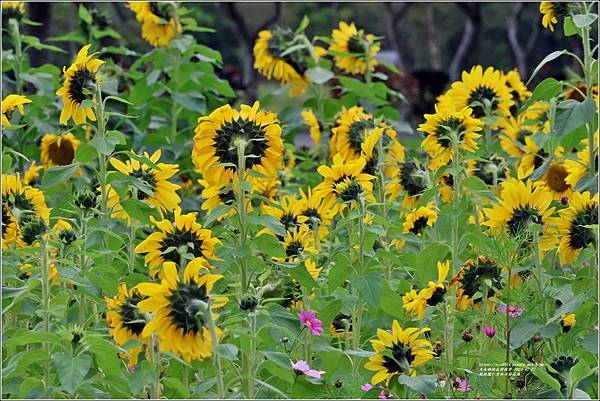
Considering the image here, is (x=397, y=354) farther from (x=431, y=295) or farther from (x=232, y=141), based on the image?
(x=232, y=141)

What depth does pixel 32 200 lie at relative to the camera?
3219 mm

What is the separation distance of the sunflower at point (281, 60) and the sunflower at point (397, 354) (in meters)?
2.79

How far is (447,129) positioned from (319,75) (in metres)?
2.15

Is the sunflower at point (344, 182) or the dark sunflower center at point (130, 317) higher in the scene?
the sunflower at point (344, 182)

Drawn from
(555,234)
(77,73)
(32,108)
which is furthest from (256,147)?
(32,108)

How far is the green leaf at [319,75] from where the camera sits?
16.5 ft

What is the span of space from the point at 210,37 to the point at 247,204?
37.9m

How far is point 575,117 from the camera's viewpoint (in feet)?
9.43

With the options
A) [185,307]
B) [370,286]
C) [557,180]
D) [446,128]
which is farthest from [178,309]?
[557,180]

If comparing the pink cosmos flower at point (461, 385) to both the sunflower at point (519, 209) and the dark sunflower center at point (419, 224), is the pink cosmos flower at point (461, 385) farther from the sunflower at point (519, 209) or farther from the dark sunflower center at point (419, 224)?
the dark sunflower center at point (419, 224)

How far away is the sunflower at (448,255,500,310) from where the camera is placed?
2805 millimetres

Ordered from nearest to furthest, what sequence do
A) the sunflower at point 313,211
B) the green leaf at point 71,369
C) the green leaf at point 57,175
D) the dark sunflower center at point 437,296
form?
the green leaf at point 71,369 < the dark sunflower center at point 437,296 < the green leaf at point 57,175 < the sunflower at point 313,211

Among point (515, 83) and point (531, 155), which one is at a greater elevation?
point (515, 83)

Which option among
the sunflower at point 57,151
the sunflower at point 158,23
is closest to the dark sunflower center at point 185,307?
the sunflower at point 57,151
